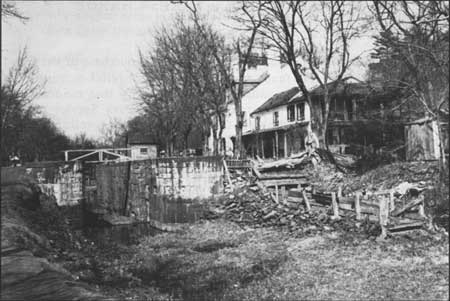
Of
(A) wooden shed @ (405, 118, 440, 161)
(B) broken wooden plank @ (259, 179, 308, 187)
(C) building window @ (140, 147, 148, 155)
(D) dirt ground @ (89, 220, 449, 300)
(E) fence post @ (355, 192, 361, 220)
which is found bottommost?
(D) dirt ground @ (89, 220, 449, 300)

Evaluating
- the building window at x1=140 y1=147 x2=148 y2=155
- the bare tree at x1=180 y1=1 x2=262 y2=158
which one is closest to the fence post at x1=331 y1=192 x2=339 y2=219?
the bare tree at x1=180 y1=1 x2=262 y2=158

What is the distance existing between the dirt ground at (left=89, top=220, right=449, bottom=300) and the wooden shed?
8950mm

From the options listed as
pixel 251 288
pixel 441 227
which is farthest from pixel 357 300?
pixel 441 227

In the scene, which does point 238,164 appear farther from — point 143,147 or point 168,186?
point 143,147

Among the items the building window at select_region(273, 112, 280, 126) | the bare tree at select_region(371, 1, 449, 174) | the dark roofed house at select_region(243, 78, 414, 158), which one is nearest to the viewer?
the bare tree at select_region(371, 1, 449, 174)

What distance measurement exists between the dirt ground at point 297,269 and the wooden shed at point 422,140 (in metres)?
8.95

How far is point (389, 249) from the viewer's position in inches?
407

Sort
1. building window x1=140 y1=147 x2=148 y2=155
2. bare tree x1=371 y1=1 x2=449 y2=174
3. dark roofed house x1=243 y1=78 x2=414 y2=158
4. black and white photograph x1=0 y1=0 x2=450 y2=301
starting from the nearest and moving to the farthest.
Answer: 1. black and white photograph x1=0 y1=0 x2=450 y2=301
2. bare tree x1=371 y1=1 x2=449 y2=174
3. dark roofed house x1=243 y1=78 x2=414 y2=158
4. building window x1=140 y1=147 x2=148 y2=155

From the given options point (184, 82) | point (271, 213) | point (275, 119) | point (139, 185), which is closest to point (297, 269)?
point (271, 213)

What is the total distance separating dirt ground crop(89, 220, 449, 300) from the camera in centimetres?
827

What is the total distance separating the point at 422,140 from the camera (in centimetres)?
1920

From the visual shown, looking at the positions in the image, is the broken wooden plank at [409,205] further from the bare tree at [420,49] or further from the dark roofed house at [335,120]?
the dark roofed house at [335,120]

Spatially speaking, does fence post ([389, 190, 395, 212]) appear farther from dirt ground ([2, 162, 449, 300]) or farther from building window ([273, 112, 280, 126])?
building window ([273, 112, 280, 126])

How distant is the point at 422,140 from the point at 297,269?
12120 mm
